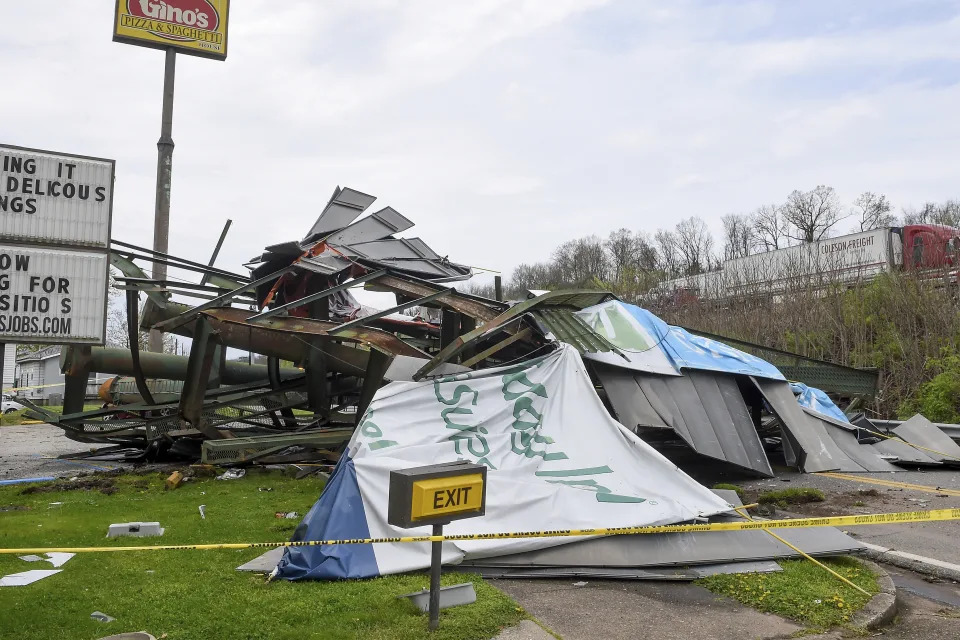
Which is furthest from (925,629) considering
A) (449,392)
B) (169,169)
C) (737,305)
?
(737,305)

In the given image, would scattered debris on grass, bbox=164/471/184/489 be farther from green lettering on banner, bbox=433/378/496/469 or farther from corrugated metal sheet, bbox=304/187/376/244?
green lettering on banner, bbox=433/378/496/469

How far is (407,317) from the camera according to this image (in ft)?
45.5

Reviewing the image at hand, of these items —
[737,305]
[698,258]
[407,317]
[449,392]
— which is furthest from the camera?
[698,258]

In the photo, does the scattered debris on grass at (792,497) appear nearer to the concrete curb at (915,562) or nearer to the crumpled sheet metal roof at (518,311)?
the concrete curb at (915,562)

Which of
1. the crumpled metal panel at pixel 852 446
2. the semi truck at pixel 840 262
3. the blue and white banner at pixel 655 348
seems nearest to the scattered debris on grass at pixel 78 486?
the blue and white banner at pixel 655 348

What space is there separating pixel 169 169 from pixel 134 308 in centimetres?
866

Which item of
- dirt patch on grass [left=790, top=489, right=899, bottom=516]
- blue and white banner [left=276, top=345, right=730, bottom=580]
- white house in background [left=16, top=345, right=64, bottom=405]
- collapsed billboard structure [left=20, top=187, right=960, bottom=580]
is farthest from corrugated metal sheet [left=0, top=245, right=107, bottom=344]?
white house in background [left=16, top=345, right=64, bottom=405]

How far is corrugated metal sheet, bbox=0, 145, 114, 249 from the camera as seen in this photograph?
7812mm

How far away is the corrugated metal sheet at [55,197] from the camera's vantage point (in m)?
7.81

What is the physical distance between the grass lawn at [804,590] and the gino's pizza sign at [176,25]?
786 inches

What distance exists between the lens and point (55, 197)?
26.3 feet

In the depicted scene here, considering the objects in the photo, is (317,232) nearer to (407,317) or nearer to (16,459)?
(407,317)

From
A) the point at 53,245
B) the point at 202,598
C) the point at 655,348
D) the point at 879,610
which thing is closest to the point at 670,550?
the point at 879,610

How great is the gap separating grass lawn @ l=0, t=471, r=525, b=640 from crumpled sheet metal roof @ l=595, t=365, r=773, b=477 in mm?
4614
